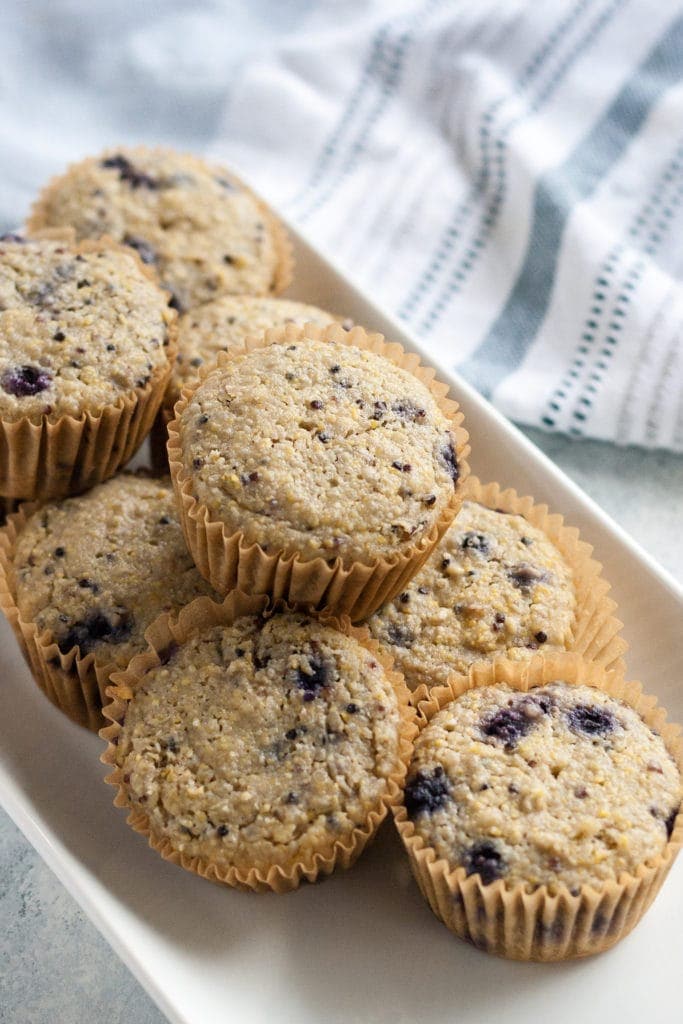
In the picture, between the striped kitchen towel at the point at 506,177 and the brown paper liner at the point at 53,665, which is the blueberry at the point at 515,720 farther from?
the striped kitchen towel at the point at 506,177

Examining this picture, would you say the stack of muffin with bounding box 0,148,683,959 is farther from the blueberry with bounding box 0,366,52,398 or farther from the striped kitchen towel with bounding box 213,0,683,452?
the striped kitchen towel with bounding box 213,0,683,452

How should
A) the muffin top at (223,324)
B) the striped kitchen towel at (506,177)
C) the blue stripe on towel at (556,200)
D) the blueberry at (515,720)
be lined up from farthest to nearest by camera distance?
the blue stripe on towel at (556,200) → the striped kitchen towel at (506,177) → the muffin top at (223,324) → the blueberry at (515,720)

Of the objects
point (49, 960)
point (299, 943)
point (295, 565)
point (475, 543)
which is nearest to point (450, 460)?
point (475, 543)

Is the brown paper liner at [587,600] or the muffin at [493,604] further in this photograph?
the brown paper liner at [587,600]

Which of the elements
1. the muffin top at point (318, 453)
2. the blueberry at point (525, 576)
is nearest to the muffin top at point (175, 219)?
the muffin top at point (318, 453)

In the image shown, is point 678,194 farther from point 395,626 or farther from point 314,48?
point 395,626

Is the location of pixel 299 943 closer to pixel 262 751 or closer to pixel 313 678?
pixel 262 751

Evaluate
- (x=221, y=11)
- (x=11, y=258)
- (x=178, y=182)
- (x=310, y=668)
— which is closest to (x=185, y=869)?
(x=310, y=668)
